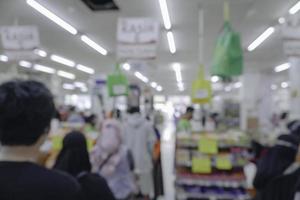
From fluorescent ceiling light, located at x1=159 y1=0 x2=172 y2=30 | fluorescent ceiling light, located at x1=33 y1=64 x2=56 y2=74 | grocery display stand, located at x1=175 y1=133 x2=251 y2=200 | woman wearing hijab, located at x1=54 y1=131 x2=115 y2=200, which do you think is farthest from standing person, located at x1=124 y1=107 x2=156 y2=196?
fluorescent ceiling light, located at x1=33 y1=64 x2=56 y2=74

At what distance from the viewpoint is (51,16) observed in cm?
900

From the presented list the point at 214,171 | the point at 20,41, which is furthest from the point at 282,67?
the point at 214,171

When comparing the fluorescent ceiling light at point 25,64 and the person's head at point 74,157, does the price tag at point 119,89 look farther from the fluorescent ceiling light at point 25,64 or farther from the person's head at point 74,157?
the fluorescent ceiling light at point 25,64

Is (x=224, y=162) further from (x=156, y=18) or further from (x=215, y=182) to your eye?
(x=156, y=18)

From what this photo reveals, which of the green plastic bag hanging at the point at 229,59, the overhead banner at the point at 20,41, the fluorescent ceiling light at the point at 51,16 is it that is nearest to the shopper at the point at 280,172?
the green plastic bag hanging at the point at 229,59

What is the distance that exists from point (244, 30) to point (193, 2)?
11.7 ft

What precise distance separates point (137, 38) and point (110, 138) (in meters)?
2.03

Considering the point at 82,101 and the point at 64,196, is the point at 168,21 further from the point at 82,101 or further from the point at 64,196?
the point at 82,101

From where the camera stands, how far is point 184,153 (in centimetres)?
466

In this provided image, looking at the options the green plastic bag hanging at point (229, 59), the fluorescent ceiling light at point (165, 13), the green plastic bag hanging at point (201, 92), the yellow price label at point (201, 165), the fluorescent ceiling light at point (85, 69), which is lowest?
the yellow price label at point (201, 165)

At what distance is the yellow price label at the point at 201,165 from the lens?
449 cm

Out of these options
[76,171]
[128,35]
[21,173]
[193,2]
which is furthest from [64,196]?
[193,2]

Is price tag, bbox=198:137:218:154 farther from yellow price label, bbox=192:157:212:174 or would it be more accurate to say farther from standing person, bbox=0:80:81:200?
standing person, bbox=0:80:81:200

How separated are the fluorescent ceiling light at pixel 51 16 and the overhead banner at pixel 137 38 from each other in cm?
308
